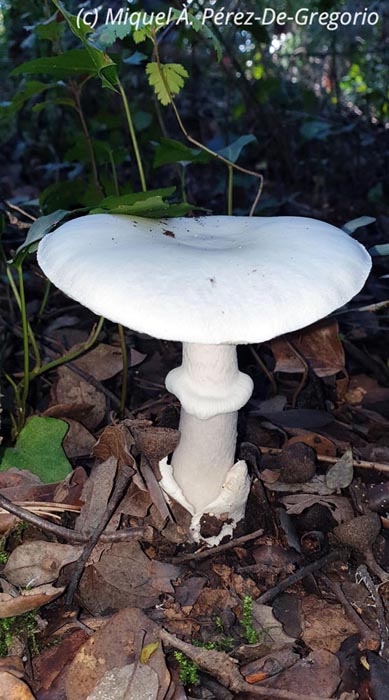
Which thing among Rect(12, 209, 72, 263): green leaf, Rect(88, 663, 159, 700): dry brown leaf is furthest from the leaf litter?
Rect(12, 209, 72, 263): green leaf

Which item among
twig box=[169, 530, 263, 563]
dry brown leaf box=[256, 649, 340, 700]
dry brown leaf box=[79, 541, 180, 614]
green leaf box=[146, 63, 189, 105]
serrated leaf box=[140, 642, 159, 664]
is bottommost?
dry brown leaf box=[256, 649, 340, 700]

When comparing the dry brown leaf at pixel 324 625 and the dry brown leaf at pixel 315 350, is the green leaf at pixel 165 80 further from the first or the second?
the dry brown leaf at pixel 324 625

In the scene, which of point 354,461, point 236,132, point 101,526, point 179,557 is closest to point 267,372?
point 354,461

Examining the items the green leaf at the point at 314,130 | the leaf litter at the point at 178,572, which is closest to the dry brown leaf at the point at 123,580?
the leaf litter at the point at 178,572

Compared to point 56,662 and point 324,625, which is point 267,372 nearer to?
point 324,625

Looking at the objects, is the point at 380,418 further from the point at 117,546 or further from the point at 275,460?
the point at 117,546

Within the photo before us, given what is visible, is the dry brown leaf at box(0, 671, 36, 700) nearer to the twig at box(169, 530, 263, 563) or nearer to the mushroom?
the twig at box(169, 530, 263, 563)

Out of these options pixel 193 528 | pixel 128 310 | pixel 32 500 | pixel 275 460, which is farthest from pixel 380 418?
pixel 128 310
